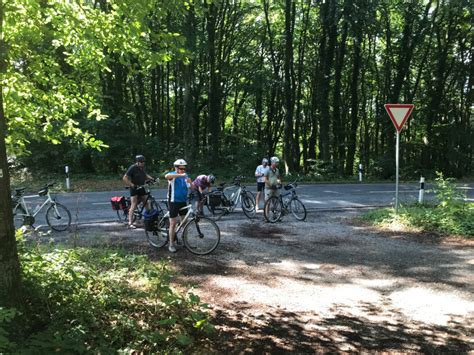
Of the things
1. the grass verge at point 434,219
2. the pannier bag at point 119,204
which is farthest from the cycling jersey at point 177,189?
the grass verge at point 434,219

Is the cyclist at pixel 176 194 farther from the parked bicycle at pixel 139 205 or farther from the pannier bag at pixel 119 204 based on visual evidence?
the pannier bag at pixel 119 204

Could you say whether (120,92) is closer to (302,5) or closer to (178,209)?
(302,5)

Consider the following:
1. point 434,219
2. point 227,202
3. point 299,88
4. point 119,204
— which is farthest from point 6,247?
point 299,88

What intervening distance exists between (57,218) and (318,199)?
31.6ft

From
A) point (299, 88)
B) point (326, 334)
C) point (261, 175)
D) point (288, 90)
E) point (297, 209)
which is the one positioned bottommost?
point (326, 334)

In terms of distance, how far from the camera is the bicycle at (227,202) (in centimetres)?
1238

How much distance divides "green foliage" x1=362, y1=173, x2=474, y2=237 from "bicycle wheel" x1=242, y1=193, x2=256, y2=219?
3417mm

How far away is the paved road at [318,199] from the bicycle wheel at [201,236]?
182 inches

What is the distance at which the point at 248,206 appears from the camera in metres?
13.0

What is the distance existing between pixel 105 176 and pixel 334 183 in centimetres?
1278

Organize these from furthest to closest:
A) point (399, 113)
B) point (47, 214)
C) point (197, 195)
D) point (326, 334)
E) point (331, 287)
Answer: point (197, 195), point (399, 113), point (47, 214), point (331, 287), point (326, 334)

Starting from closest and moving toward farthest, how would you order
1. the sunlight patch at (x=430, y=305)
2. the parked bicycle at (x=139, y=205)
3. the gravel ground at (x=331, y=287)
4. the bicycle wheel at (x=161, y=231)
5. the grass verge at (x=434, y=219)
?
the gravel ground at (x=331, y=287), the sunlight patch at (x=430, y=305), the bicycle wheel at (x=161, y=231), the grass verge at (x=434, y=219), the parked bicycle at (x=139, y=205)

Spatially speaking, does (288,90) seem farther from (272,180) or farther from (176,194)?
(176,194)

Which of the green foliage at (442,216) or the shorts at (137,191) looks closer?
the green foliage at (442,216)
